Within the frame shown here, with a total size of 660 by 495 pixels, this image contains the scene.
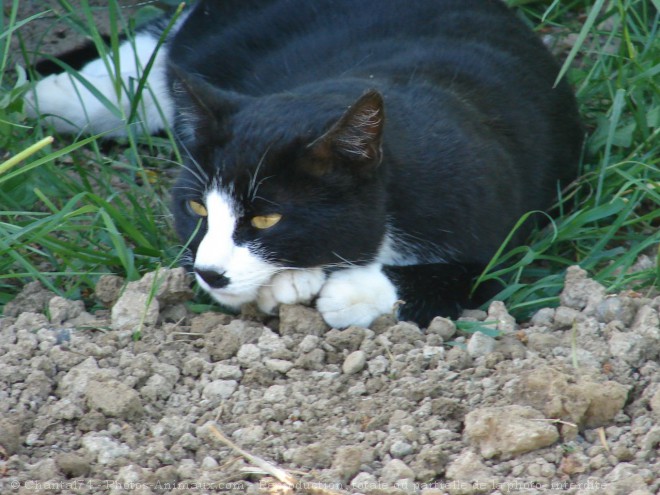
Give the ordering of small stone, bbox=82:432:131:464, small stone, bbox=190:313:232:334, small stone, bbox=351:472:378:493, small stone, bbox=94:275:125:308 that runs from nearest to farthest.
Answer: small stone, bbox=351:472:378:493, small stone, bbox=82:432:131:464, small stone, bbox=190:313:232:334, small stone, bbox=94:275:125:308

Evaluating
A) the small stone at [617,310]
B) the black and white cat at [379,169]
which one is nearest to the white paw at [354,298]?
the black and white cat at [379,169]

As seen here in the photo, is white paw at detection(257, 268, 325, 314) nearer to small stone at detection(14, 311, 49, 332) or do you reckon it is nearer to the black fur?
the black fur

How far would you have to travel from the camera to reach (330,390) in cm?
223

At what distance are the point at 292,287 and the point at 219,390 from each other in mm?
333

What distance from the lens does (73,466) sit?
1966 millimetres

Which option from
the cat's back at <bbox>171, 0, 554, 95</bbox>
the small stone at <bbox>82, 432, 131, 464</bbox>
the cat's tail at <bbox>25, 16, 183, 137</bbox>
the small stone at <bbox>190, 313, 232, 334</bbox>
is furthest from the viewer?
the cat's tail at <bbox>25, 16, 183, 137</bbox>

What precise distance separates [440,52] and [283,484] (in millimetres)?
1557

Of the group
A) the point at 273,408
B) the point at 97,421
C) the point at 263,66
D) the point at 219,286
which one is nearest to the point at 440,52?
the point at 263,66

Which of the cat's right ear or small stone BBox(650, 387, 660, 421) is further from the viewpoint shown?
the cat's right ear

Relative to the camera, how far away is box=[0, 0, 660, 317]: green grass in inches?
102

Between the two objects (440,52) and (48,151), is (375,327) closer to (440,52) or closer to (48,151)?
(440,52)

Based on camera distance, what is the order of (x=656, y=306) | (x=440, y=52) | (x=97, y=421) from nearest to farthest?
(x=97, y=421) < (x=656, y=306) < (x=440, y=52)

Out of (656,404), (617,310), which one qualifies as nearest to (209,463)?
(656,404)

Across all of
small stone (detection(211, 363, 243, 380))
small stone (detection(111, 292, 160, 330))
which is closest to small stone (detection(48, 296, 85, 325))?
small stone (detection(111, 292, 160, 330))
